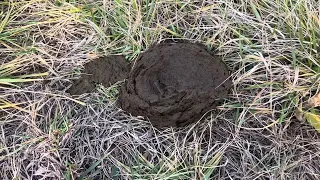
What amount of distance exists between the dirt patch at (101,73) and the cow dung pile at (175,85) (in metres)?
0.05

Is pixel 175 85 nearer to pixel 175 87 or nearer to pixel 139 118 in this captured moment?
pixel 175 87

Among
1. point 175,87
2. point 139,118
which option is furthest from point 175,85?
point 139,118

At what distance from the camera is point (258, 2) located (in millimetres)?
1858

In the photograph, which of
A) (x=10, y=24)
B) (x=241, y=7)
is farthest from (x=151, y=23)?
(x=10, y=24)

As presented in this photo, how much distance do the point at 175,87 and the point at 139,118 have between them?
0.21 m

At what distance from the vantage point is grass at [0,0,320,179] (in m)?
1.65

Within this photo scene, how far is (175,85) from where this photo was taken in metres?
1.67

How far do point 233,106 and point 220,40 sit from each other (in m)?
0.31

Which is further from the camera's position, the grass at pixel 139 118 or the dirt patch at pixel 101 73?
the dirt patch at pixel 101 73

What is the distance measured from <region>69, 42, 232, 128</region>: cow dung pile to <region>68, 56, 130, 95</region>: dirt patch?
5 cm

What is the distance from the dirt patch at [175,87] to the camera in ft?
5.46

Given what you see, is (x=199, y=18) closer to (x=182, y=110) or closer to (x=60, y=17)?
(x=182, y=110)

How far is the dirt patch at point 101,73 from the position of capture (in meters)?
1.78

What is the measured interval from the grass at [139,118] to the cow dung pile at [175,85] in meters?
0.05
